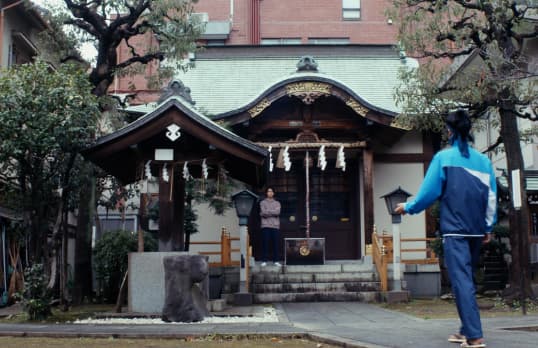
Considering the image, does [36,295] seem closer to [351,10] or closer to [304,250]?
[304,250]

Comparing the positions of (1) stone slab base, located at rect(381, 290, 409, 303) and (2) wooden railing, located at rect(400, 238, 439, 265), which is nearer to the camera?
(1) stone slab base, located at rect(381, 290, 409, 303)

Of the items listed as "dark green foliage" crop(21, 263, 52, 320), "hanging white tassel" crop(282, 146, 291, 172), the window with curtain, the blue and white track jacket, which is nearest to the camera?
the blue and white track jacket

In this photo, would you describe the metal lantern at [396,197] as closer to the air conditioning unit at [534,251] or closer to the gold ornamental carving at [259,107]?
the gold ornamental carving at [259,107]

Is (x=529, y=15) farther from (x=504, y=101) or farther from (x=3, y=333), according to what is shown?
(x=3, y=333)

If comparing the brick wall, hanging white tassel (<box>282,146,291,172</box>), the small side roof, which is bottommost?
the small side roof

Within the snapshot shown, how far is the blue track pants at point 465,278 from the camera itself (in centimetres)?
552

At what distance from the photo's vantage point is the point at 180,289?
9766mm

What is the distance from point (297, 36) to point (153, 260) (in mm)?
26878

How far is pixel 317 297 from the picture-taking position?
47.5 ft

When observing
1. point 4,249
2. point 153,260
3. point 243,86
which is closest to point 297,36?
point 243,86

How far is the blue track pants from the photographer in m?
5.52

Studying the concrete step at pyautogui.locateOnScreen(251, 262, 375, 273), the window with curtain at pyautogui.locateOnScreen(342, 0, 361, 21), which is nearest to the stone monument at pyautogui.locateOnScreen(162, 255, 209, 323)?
the concrete step at pyautogui.locateOnScreen(251, 262, 375, 273)

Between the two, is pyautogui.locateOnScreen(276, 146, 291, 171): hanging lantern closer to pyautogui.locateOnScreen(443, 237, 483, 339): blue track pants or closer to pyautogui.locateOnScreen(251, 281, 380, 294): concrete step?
pyautogui.locateOnScreen(251, 281, 380, 294): concrete step

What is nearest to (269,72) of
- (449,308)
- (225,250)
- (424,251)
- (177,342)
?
(225,250)
